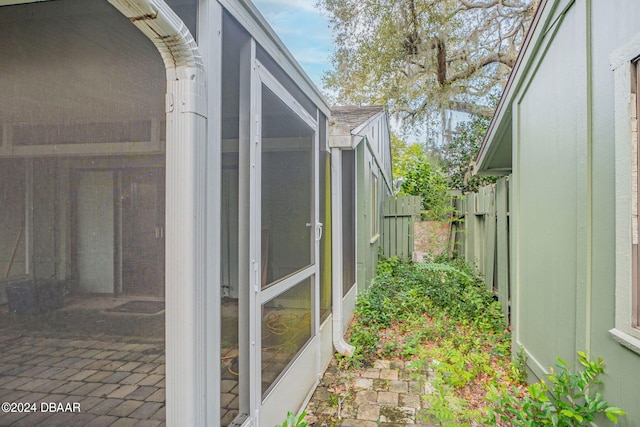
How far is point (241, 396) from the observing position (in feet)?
5.99

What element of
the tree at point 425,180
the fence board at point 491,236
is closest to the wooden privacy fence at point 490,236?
the fence board at point 491,236

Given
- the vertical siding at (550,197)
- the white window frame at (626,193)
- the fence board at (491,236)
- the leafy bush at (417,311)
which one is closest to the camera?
the white window frame at (626,193)

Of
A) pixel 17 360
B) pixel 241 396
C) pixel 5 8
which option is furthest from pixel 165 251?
pixel 5 8

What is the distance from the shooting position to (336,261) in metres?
4.05

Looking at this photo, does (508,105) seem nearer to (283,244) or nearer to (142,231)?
(283,244)

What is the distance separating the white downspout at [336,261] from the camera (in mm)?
3982

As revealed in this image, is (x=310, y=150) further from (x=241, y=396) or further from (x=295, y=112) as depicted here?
(x=241, y=396)

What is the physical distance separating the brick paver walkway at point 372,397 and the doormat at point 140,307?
5.90 ft

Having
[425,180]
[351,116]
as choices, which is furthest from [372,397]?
[425,180]

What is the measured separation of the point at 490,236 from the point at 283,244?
395 centimetres

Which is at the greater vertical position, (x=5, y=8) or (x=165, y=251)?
(x=5, y=8)

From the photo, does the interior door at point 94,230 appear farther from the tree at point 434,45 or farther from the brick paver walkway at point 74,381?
the tree at point 434,45

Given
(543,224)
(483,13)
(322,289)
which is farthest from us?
(483,13)

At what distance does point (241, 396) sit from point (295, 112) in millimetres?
1723
